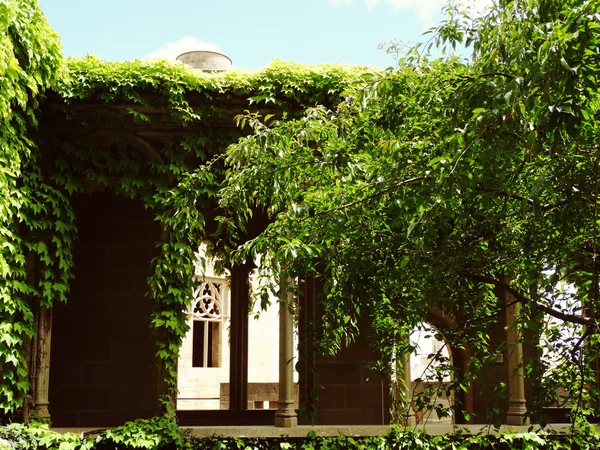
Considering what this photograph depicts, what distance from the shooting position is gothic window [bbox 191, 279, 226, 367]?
16.5m

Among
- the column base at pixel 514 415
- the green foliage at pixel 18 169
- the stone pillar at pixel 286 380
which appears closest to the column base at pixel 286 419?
the stone pillar at pixel 286 380

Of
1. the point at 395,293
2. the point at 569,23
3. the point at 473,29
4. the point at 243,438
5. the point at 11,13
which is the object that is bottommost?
the point at 243,438

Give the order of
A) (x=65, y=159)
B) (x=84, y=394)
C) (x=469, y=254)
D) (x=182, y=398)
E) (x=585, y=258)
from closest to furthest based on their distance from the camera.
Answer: (x=585, y=258)
(x=469, y=254)
(x=65, y=159)
(x=84, y=394)
(x=182, y=398)

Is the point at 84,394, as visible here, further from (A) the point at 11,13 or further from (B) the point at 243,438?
(A) the point at 11,13

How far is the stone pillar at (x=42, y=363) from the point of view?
709 cm

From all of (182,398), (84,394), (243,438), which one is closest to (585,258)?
(243,438)

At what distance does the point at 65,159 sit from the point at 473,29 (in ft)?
16.6

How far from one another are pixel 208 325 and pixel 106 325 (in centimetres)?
732

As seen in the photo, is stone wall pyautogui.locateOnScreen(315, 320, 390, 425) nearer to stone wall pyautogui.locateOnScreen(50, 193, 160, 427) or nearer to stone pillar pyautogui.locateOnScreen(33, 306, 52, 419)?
stone wall pyautogui.locateOnScreen(50, 193, 160, 427)

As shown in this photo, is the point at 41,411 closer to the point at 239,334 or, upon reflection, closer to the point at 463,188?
the point at 239,334

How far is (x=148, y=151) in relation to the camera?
7844mm

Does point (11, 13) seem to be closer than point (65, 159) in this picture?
Yes

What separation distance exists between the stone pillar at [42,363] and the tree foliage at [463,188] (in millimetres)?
3346

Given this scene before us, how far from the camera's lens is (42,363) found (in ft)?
23.6
